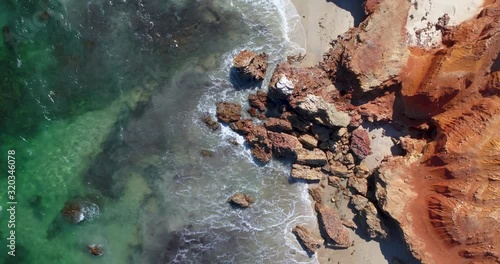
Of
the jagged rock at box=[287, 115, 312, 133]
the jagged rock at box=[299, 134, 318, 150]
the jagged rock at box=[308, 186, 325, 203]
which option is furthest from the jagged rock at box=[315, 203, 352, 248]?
the jagged rock at box=[287, 115, 312, 133]

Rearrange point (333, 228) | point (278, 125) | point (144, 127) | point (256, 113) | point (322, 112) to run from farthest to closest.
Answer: point (144, 127), point (256, 113), point (333, 228), point (278, 125), point (322, 112)

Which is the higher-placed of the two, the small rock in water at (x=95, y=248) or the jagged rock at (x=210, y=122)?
the jagged rock at (x=210, y=122)

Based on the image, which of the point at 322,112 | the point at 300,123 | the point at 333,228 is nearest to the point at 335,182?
the point at 333,228

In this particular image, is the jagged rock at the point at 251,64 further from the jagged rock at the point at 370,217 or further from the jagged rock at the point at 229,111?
the jagged rock at the point at 370,217

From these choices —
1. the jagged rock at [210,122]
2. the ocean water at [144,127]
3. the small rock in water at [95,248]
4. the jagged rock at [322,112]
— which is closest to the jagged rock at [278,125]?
the jagged rock at [322,112]

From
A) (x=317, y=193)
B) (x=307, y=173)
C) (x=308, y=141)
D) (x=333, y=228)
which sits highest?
(x=308, y=141)

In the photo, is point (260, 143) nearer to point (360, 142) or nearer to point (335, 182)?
point (335, 182)
